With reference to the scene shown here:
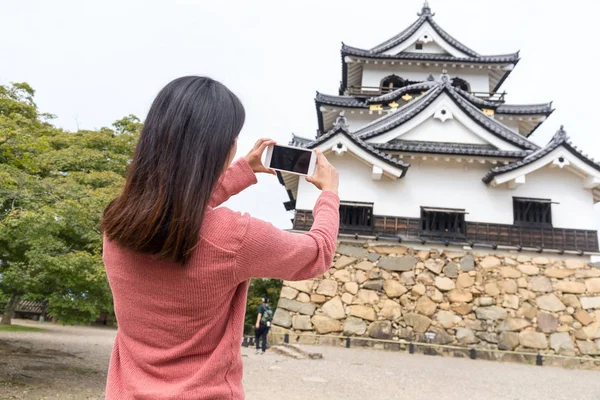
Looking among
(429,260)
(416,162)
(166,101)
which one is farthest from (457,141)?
(166,101)

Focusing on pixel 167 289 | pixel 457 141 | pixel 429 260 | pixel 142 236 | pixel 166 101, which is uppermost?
pixel 457 141

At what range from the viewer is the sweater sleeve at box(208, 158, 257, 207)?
1392mm

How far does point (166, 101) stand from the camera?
3.40 feet

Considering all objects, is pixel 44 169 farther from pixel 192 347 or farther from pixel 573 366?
pixel 573 366

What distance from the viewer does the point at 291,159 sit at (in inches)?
50.9

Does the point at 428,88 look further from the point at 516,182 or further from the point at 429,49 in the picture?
the point at 516,182

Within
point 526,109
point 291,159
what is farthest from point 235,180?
point 526,109

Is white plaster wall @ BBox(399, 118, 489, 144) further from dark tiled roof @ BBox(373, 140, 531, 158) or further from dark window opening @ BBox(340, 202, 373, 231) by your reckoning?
dark window opening @ BBox(340, 202, 373, 231)

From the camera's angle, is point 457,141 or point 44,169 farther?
point 457,141

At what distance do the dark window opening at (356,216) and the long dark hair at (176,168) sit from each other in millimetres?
10026

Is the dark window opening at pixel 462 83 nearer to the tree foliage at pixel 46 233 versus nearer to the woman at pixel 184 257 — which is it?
the tree foliage at pixel 46 233

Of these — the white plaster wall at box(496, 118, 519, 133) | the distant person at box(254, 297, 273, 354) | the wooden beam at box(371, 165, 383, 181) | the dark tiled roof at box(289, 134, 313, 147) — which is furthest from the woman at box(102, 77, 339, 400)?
the white plaster wall at box(496, 118, 519, 133)

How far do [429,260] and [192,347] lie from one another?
34.4ft

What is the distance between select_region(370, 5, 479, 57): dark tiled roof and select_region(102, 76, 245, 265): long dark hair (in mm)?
15819
